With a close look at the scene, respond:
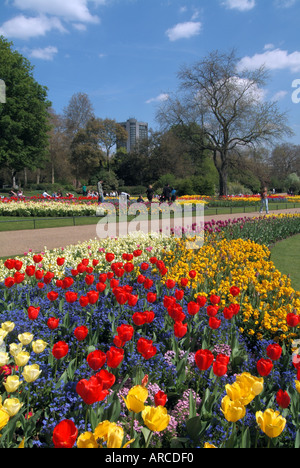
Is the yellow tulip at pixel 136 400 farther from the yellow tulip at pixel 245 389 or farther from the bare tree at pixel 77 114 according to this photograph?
the bare tree at pixel 77 114

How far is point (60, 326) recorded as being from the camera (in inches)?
122

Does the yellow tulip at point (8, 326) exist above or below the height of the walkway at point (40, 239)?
above

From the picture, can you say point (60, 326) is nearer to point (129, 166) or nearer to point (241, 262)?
point (241, 262)

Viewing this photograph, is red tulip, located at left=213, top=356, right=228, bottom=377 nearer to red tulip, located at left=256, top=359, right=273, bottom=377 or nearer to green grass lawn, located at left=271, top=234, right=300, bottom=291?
red tulip, located at left=256, top=359, right=273, bottom=377

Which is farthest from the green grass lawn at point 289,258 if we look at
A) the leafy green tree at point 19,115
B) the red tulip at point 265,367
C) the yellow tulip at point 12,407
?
the leafy green tree at point 19,115

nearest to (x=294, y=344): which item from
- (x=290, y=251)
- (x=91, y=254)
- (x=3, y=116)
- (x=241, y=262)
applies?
(x=241, y=262)

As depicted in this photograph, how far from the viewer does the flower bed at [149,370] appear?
4.72 feet

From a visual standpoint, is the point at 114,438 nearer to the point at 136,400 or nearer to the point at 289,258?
the point at 136,400

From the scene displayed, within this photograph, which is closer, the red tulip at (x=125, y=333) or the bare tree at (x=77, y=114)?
the red tulip at (x=125, y=333)

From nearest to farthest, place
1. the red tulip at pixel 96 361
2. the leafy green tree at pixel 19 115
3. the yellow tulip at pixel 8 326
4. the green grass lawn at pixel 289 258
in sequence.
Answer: the red tulip at pixel 96 361, the yellow tulip at pixel 8 326, the green grass lawn at pixel 289 258, the leafy green tree at pixel 19 115

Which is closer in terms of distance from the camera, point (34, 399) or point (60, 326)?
point (34, 399)

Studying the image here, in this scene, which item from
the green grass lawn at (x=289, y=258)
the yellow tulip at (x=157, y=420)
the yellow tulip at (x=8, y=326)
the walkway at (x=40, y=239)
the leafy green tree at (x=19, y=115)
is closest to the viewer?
the yellow tulip at (x=157, y=420)
